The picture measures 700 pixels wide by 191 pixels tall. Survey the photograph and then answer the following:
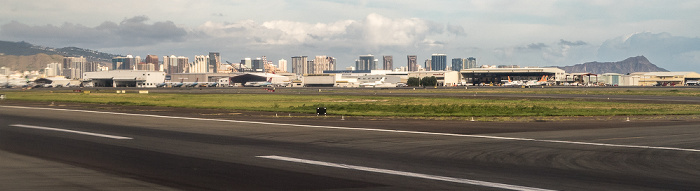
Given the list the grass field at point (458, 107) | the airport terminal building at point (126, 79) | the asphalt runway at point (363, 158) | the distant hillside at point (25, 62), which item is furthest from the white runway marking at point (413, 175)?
the airport terminal building at point (126, 79)

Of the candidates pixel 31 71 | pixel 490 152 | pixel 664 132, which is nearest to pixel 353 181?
pixel 490 152

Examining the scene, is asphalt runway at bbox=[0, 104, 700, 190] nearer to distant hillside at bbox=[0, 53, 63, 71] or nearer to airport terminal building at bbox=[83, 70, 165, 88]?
distant hillside at bbox=[0, 53, 63, 71]

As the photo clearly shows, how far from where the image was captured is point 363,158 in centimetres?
1522

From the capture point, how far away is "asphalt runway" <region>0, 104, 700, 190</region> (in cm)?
1132

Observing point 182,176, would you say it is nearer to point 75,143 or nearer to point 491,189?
point 491,189

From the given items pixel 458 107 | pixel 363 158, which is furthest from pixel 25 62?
pixel 363 158

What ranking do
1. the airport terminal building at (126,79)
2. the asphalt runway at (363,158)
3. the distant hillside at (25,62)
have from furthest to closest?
the airport terminal building at (126,79), the distant hillside at (25,62), the asphalt runway at (363,158)

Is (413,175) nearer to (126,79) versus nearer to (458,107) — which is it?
(458,107)

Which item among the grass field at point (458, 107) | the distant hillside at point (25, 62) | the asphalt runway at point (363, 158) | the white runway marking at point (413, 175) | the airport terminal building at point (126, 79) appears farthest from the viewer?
the airport terminal building at point (126, 79)

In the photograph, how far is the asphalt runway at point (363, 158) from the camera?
11320mm

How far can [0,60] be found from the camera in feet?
367

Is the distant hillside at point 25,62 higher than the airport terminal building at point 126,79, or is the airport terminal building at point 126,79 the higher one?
the distant hillside at point 25,62

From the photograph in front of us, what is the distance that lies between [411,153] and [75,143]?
11083 millimetres

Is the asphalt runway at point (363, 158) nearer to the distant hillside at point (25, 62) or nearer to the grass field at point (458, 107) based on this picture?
the grass field at point (458, 107)
